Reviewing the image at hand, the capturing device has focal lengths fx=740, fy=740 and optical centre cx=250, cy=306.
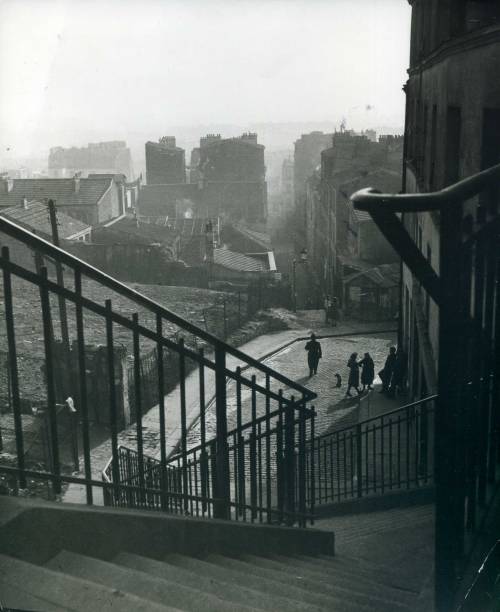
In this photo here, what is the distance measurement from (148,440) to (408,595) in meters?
11.1

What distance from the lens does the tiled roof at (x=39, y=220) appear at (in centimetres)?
3616

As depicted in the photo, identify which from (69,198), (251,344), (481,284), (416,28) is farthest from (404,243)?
(69,198)

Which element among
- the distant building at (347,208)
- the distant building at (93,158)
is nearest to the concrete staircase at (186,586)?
the distant building at (347,208)

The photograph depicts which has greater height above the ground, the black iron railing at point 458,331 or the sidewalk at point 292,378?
the black iron railing at point 458,331

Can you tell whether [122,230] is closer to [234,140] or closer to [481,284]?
[234,140]

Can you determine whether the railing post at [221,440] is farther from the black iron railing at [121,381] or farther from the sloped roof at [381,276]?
the sloped roof at [381,276]

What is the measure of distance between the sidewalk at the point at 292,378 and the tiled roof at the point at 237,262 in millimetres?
8697

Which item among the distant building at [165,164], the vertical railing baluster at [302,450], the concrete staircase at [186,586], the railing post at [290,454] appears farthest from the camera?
A: the distant building at [165,164]

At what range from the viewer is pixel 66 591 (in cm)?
295

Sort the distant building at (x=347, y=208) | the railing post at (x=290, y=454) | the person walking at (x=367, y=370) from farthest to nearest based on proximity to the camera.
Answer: the distant building at (x=347, y=208) → the person walking at (x=367, y=370) → the railing post at (x=290, y=454)

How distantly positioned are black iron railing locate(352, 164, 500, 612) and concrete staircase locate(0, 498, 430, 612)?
36.5 inches

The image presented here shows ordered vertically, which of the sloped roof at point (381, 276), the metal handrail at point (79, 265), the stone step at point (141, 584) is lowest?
the sloped roof at point (381, 276)

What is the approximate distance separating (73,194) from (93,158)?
65.8 metres

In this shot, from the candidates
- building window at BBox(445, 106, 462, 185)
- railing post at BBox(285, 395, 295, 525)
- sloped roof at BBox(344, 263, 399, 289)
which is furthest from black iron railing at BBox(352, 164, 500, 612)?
sloped roof at BBox(344, 263, 399, 289)
